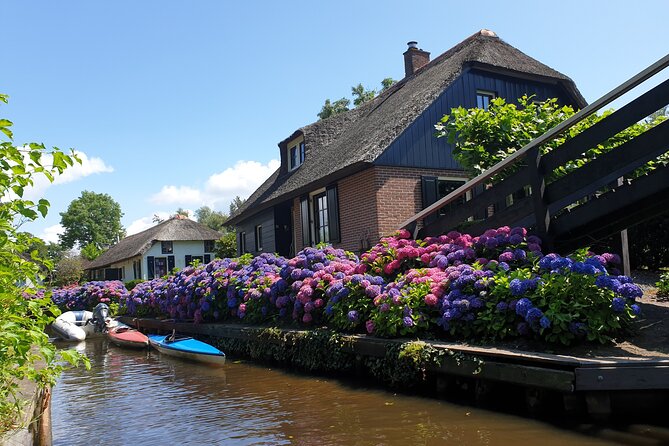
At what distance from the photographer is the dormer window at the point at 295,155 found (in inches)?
826

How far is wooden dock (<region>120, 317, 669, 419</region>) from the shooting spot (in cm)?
495

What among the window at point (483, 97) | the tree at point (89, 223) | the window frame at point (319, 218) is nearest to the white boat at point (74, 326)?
the window frame at point (319, 218)

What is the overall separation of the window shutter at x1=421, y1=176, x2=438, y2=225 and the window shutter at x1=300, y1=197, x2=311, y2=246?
4.38m

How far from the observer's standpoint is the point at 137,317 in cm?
2022

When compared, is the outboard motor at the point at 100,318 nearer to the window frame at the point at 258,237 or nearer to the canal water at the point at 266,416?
the window frame at the point at 258,237

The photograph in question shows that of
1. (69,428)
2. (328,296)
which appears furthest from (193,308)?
(69,428)

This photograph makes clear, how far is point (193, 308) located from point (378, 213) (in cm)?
548

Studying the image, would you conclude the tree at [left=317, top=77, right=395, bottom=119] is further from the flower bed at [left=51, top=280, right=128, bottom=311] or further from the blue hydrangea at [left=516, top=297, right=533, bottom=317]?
the blue hydrangea at [left=516, top=297, right=533, bottom=317]

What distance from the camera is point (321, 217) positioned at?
17078 millimetres

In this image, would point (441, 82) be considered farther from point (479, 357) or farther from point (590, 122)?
point (479, 357)

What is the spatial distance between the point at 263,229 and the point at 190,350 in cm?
968

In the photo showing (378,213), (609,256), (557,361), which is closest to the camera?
(557,361)

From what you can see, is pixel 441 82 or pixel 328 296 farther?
pixel 441 82

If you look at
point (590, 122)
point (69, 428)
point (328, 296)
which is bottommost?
point (69, 428)
